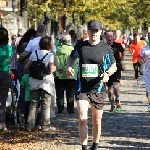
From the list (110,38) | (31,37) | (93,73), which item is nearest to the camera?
(93,73)

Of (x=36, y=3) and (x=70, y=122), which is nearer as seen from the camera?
(x=70, y=122)

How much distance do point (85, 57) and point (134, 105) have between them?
726 centimetres

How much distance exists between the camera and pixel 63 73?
43.9 ft

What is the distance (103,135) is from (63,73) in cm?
324

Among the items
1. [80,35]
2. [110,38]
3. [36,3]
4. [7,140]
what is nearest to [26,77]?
[7,140]

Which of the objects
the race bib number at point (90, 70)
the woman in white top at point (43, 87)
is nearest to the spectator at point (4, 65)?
the woman in white top at point (43, 87)

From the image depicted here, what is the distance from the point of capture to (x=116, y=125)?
11.6 meters

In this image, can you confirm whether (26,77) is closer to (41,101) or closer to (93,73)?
(41,101)

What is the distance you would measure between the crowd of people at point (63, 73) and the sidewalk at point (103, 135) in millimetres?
330

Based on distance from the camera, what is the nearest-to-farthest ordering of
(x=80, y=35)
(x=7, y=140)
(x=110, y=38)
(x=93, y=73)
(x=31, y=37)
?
1. (x=93, y=73)
2. (x=7, y=140)
3. (x=31, y=37)
4. (x=110, y=38)
5. (x=80, y=35)

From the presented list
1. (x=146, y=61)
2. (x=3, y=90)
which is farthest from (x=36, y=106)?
(x=146, y=61)

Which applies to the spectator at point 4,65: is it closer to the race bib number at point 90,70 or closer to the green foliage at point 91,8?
the race bib number at point 90,70

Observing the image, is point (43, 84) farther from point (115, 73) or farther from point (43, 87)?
point (115, 73)

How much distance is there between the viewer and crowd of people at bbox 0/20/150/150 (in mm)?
8492
